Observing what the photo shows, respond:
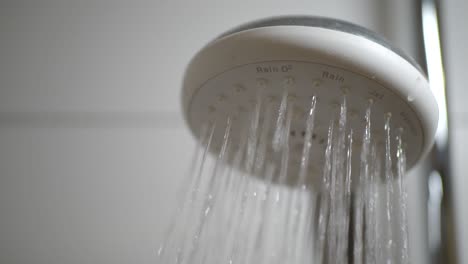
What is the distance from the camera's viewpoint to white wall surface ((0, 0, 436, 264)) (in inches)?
26.1

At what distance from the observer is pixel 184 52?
74 centimetres

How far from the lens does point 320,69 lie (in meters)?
0.33

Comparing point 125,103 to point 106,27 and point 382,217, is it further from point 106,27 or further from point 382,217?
point 382,217

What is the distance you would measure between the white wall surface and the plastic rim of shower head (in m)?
0.35

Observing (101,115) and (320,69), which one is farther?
(101,115)

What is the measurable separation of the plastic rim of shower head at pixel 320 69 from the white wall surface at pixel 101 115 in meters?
0.35

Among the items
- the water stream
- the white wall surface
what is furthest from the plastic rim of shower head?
the white wall surface

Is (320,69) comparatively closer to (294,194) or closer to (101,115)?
(294,194)

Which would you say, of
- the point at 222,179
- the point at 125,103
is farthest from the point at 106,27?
the point at 222,179

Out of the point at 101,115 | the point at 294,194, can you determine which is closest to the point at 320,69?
the point at 294,194

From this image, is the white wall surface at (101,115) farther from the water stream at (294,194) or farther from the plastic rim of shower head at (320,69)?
the plastic rim of shower head at (320,69)

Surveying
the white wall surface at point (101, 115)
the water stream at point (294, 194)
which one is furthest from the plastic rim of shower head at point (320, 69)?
the white wall surface at point (101, 115)

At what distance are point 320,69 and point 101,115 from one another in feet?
1.69

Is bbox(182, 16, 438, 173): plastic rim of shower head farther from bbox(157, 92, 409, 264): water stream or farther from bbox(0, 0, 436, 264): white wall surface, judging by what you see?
bbox(0, 0, 436, 264): white wall surface
